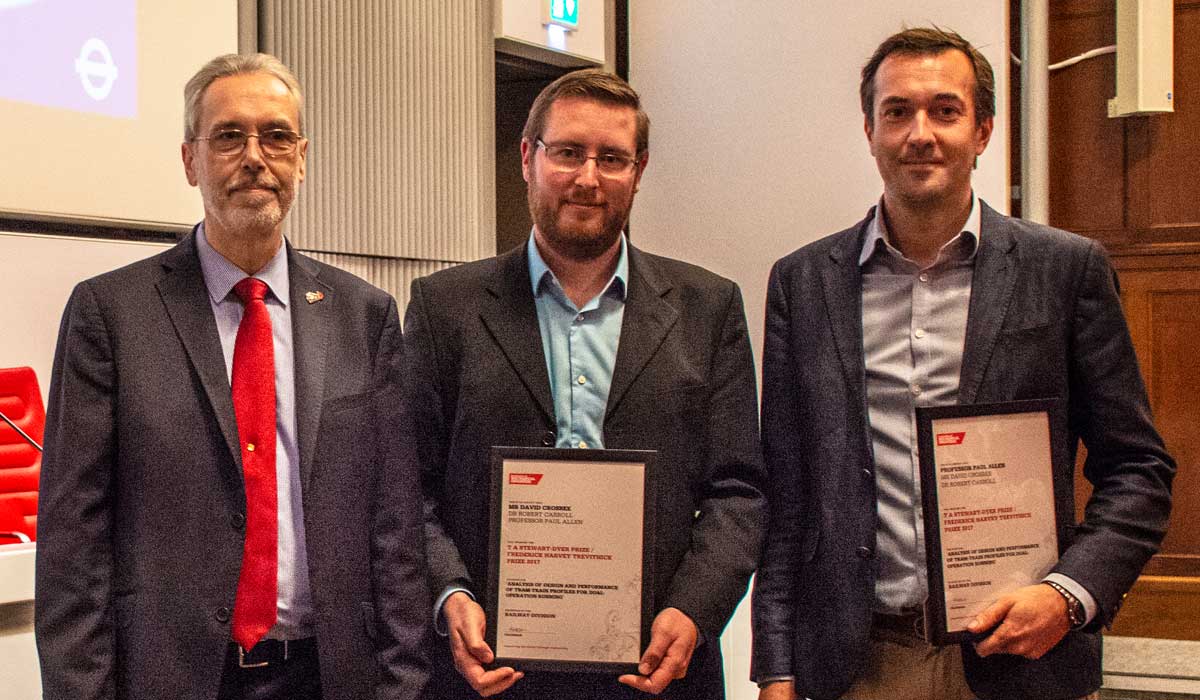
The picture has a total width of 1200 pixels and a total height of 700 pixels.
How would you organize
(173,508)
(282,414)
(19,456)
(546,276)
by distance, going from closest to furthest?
(173,508) → (282,414) → (546,276) → (19,456)

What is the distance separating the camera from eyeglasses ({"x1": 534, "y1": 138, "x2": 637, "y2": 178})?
1.89 m

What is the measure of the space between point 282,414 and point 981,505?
1.05 m

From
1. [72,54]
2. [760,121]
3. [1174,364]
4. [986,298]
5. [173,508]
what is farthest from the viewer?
[1174,364]

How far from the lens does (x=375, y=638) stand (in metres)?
1.77

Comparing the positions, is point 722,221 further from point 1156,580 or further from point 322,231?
point 1156,580

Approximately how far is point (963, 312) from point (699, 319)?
43 cm

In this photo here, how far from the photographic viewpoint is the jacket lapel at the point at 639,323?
6.19 ft

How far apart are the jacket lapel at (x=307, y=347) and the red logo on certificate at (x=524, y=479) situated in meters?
0.30

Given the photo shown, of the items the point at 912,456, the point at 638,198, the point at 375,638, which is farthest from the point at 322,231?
the point at 912,456

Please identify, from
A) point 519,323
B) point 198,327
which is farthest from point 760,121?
point 198,327

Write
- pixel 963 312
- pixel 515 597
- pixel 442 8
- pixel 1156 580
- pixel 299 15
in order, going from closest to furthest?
1. pixel 515 597
2. pixel 963 312
3. pixel 299 15
4. pixel 442 8
5. pixel 1156 580

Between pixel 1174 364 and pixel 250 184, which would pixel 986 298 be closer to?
pixel 250 184

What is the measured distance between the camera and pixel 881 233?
6.40 feet

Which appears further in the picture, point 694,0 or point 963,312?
point 694,0
